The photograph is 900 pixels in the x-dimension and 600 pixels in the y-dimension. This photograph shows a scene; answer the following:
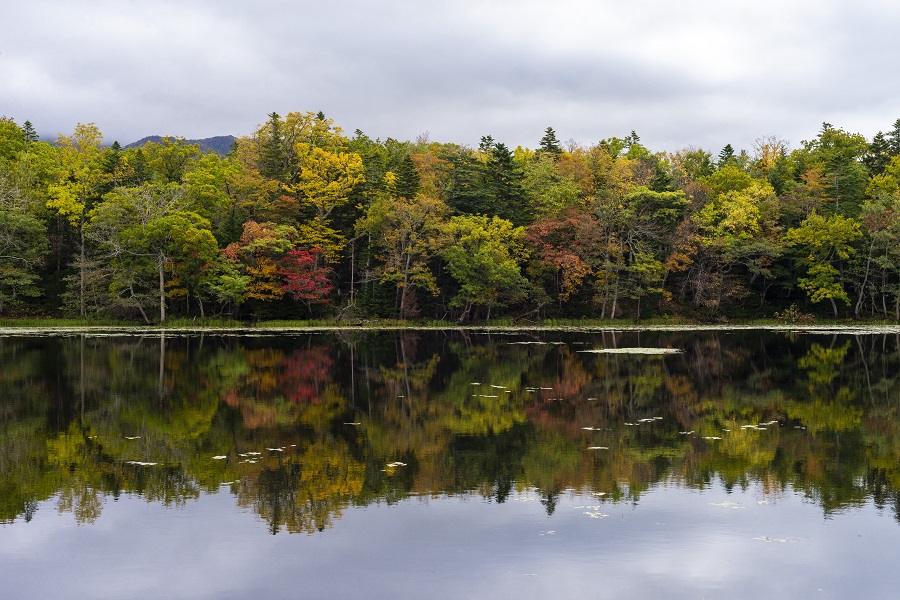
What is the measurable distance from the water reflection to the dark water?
69mm

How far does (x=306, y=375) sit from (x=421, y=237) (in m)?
28.8

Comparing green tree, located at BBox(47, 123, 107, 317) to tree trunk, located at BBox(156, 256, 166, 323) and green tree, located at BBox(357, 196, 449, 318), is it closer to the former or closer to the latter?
tree trunk, located at BBox(156, 256, 166, 323)

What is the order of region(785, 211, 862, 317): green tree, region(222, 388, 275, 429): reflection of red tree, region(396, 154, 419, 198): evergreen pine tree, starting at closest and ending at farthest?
region(222, 388, 275, 429): reflection of red tree
region(785, 211, 862, 317): green tree
region(396, 154, 419, 198): evergreen pine tree

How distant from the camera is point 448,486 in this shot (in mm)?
10469

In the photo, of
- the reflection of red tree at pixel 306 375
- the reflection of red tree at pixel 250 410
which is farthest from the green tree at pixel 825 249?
the reflection of red tree at pixel 250 410

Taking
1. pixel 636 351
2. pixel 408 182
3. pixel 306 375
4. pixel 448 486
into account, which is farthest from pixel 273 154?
pixel 448 486

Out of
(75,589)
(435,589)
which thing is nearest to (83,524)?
(75,589)

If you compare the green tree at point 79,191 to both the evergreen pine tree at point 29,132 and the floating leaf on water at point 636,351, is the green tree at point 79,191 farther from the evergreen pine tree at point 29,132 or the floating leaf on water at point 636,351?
the floating leaf on water at point 636,351

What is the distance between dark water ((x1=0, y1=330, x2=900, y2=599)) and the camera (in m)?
7.46

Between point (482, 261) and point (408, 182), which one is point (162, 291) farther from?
point (482, 261)

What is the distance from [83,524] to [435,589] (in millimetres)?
4334

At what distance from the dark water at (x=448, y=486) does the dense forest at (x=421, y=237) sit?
2753 cm

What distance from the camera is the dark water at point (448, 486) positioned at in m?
7.46

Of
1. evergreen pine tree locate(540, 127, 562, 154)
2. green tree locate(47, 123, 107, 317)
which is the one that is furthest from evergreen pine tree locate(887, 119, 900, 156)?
green tree locate(47, 123, 107, 317)
